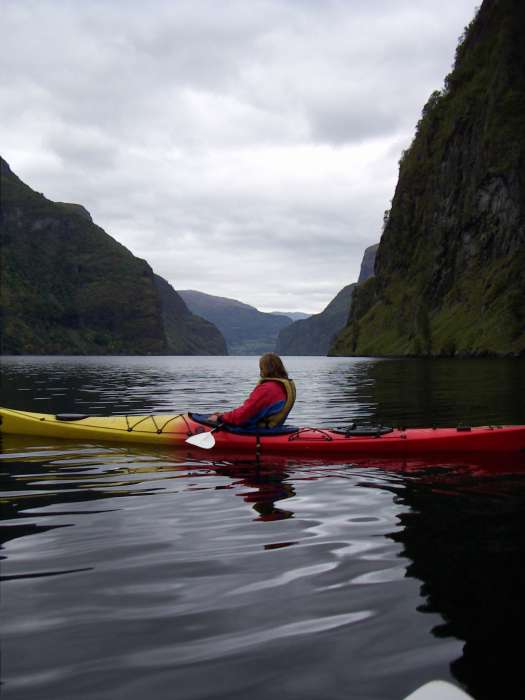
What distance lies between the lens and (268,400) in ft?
36.5

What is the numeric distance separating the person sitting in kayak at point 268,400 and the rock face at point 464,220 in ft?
222

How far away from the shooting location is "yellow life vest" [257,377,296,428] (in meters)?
11.0

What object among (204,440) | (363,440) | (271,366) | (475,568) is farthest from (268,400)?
(475,568)

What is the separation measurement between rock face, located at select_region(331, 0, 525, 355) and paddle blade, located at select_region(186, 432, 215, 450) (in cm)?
6818

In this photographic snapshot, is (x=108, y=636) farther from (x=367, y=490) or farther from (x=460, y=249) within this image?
(x=460, y=249)

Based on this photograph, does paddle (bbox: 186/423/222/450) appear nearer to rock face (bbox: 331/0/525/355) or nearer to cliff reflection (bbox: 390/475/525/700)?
cliff reflection (bbox: 390/475/525/700)

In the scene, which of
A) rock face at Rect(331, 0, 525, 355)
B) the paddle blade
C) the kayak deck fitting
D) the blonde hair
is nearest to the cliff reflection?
the kayak deck fitting

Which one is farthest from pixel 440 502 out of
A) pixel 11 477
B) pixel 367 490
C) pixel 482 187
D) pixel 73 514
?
pixel 482 187

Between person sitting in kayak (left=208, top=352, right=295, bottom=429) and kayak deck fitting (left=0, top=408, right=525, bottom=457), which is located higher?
Answer: person sitting in kayak (left=208, top=352, right=295, bottom=429)

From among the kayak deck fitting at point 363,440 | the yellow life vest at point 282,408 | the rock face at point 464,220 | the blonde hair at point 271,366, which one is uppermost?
the rock face at point 464,220

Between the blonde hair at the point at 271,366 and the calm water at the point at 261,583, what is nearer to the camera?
the calm water at the point at 261,583

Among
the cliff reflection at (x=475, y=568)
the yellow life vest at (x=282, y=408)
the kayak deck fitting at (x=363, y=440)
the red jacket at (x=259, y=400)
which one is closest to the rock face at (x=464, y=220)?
the kayak deck fitting at (x=363, y=440)

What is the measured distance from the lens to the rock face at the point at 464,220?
287 feet

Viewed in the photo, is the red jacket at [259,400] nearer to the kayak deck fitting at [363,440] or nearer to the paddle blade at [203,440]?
the kayak deck fitting at [363,440]
